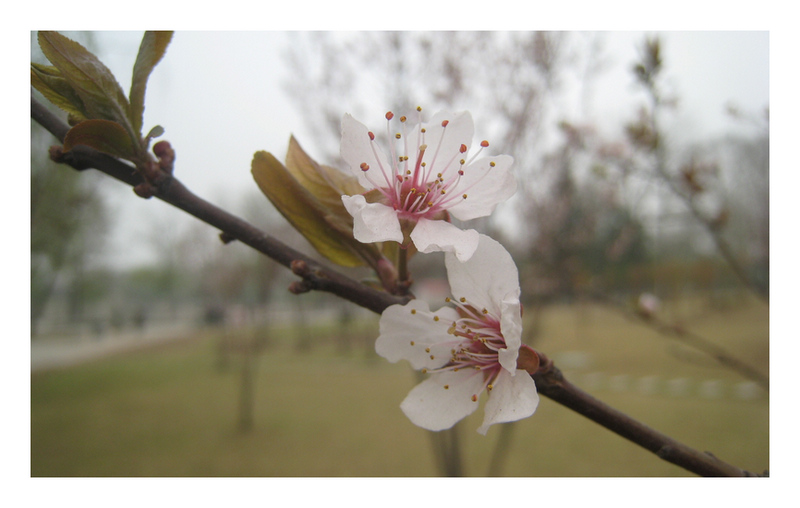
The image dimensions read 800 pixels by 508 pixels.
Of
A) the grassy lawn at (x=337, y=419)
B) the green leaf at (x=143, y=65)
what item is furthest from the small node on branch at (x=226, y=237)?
the grassy lawn at (x=337, y=419)

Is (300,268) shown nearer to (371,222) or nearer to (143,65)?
(371,222)

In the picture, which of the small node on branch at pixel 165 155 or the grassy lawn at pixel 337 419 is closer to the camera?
the small node on branch at pixel 165 155

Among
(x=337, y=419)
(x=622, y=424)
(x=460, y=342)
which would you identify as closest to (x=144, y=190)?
(x=460, y=342)

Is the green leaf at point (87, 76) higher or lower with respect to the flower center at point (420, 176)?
higher

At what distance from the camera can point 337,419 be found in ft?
11.3

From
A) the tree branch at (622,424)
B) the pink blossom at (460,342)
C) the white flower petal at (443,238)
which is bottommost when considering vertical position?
the tree branch at (622,424)

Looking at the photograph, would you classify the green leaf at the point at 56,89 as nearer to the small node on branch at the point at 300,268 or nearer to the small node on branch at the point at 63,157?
the small node on branch at the point at 63,157

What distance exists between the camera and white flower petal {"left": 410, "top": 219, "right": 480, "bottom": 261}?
0.29 metres

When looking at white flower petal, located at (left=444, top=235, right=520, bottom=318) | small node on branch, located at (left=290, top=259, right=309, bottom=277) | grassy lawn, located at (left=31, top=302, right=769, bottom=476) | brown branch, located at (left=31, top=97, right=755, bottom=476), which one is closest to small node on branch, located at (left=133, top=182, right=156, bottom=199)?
brown branch, located at (left=31, top=97, right=755, bottom=476)

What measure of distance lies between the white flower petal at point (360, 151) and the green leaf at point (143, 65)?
16cm

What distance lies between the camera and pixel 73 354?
5.02m

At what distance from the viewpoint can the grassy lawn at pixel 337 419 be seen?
9.25 ft

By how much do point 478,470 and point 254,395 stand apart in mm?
2317

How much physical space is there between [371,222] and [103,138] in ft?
0.67
